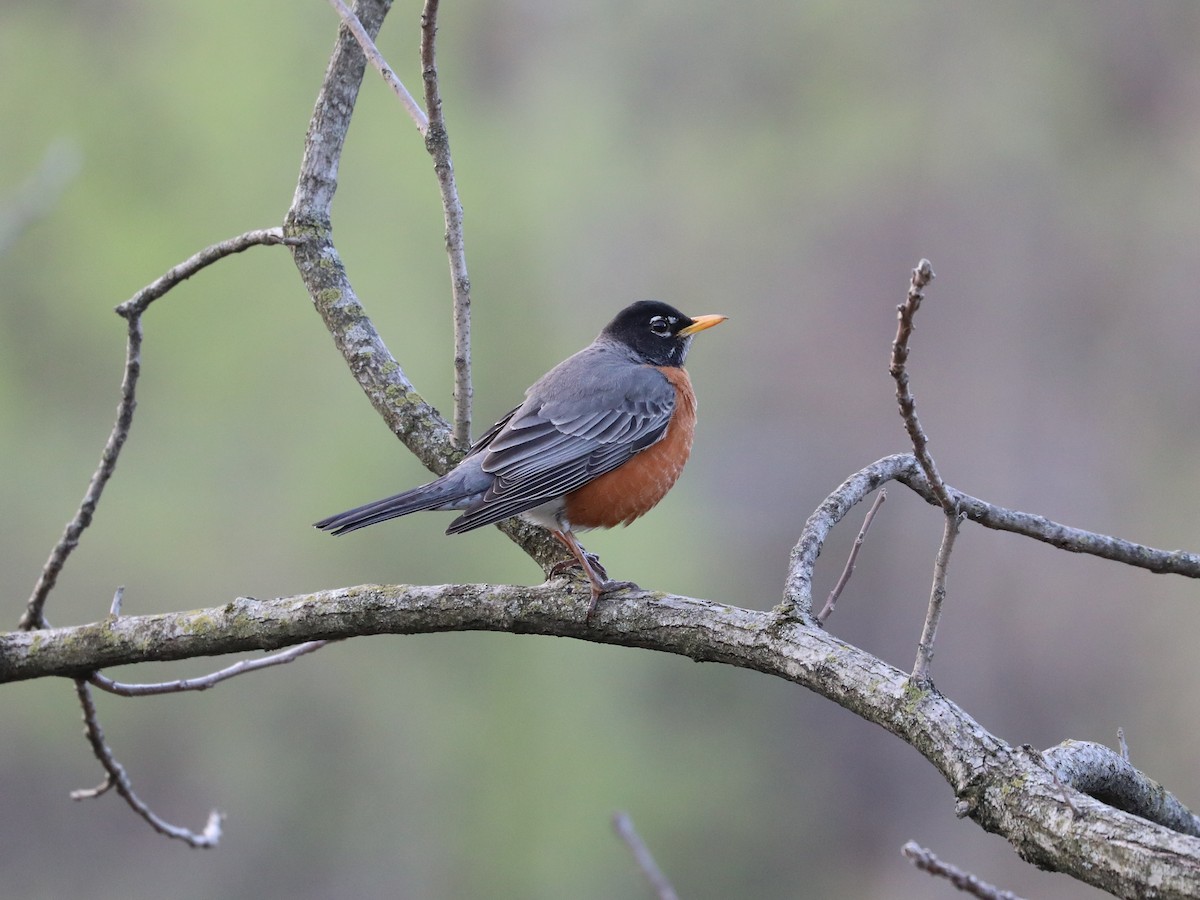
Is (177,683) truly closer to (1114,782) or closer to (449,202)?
(449,202)

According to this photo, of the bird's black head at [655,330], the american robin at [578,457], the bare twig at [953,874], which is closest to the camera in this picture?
the bare twig at [953,874]

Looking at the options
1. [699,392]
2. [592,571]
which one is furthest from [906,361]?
[699,392]

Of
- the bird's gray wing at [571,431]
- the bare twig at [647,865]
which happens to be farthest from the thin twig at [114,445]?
the bare twig at [647,865]

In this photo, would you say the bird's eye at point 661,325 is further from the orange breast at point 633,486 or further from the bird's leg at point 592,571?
the bird's leg at point 592,571

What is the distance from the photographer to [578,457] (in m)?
3.45

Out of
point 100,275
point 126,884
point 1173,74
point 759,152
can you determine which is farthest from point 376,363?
point 1173,74

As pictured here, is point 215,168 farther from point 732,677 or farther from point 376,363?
point 376,363

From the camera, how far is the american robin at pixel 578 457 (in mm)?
3029

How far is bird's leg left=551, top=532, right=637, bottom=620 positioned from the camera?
2.33m

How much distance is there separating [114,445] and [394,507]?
686 mm

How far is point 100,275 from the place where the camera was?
9164 mm

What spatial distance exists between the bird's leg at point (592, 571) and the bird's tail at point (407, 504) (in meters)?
0.29

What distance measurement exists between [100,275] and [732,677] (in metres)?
6.13

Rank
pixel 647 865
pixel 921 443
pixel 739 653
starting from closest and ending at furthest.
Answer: pixel 921 443
pixel 739 653
pixel 647 865
